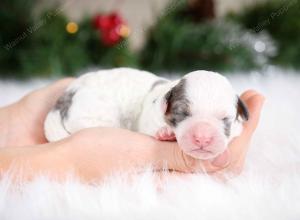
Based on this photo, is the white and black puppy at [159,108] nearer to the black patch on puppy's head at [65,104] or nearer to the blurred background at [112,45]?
the black patch on puppy's head at [65,104]

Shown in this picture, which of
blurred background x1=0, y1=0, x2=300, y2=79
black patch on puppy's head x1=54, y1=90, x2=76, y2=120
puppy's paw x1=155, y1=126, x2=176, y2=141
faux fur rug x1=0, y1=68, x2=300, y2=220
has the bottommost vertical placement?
faux fur rug x1=0, y1=68, x2=300, y2=220

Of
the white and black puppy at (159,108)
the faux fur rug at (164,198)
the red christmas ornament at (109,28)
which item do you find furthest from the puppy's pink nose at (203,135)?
the red christmas ornament at (109,28)

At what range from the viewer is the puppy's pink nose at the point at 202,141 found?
1.20 metres

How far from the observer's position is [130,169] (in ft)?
4.33

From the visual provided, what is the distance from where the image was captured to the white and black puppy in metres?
1.24

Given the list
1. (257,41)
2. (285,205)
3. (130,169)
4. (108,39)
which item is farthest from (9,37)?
(285,205)

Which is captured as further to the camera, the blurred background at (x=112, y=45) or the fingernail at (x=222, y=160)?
the blurred background at (x=112, y=45)

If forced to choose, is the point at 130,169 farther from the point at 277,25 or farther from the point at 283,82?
the point at 277,25

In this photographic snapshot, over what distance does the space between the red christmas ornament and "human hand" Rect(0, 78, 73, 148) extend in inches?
42.6

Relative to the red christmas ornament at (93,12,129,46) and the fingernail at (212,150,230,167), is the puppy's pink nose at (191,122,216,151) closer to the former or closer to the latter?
the fingernail at (212,150,230,167)

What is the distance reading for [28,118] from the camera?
1777 mm

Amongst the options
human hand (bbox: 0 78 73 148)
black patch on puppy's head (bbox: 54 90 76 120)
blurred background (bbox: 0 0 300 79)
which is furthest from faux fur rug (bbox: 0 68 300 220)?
blurred background (bbox: 0 0 300 79)

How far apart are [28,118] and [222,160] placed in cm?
76

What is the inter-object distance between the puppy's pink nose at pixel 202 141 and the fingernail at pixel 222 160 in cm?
8
